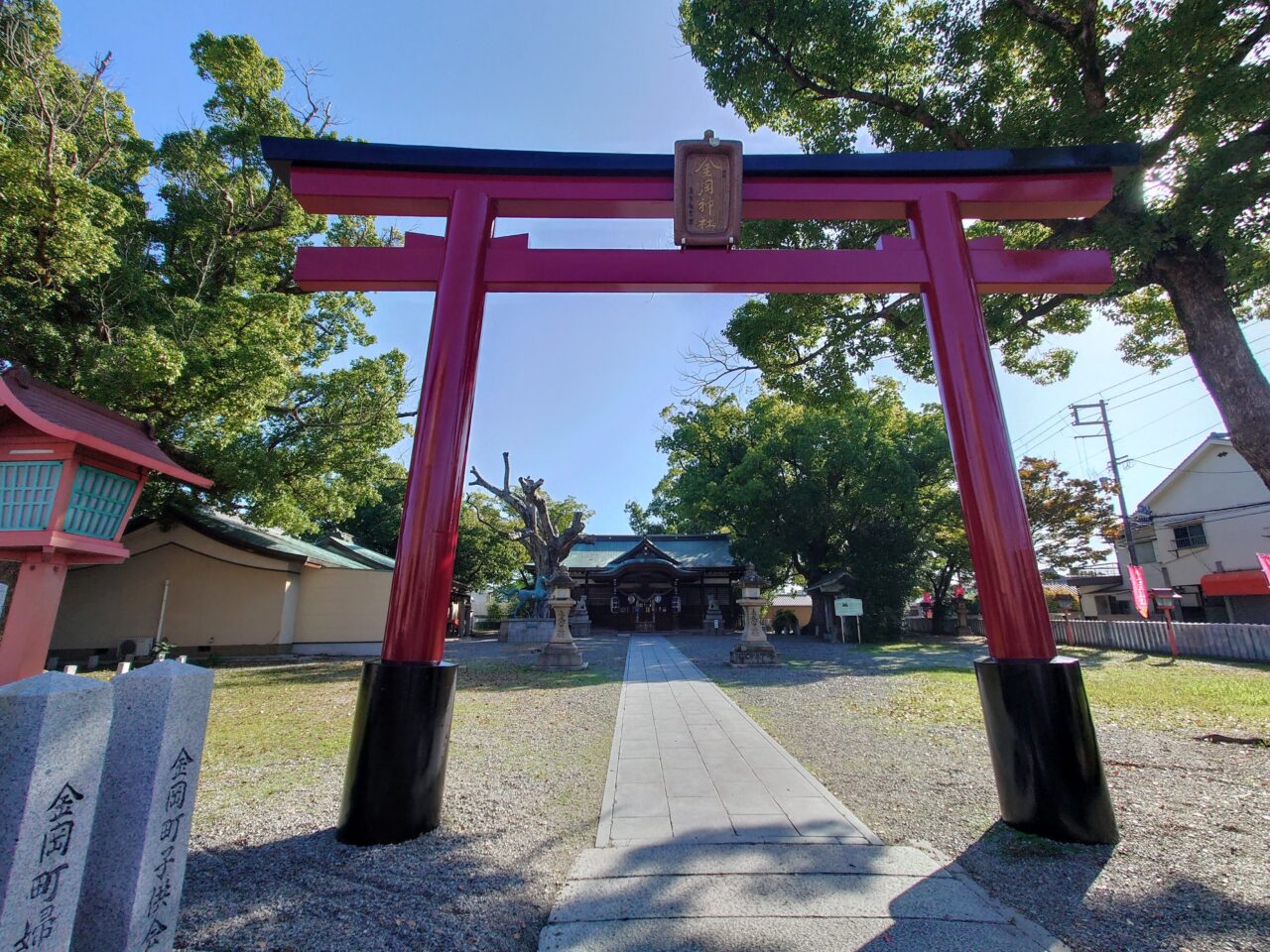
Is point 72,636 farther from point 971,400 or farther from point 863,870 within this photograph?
point 971,400

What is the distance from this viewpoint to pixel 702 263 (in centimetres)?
407

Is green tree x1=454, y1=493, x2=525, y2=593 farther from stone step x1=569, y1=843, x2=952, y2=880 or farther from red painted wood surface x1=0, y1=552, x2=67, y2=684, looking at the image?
stone step x1=569, y1=843, x2=952, y2=880

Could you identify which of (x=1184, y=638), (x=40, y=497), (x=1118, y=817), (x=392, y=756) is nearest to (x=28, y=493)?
(x=40, y=497)

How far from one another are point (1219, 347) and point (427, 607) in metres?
6.93

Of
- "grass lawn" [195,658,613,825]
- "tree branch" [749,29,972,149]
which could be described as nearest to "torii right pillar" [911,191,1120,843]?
"grass lawn" [195,658,613,825]

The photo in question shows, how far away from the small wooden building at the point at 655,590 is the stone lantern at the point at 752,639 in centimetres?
1192

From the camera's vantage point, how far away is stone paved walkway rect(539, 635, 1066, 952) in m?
2.19

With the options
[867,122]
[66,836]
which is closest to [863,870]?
[66,836]

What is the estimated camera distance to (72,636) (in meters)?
11.9

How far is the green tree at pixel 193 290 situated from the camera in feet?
23.9

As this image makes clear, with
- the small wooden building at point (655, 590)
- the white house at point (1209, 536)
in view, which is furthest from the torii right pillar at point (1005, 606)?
the white house at point (1209, 536)

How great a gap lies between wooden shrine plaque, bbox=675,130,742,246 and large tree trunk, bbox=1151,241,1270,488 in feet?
15.0

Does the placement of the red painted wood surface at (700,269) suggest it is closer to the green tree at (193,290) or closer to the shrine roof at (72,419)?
the shrine roof at (72,419)

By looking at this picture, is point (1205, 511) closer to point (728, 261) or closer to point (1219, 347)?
point (1219, 347)
